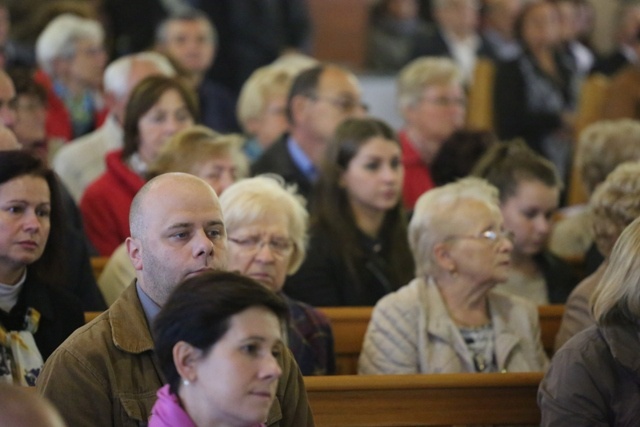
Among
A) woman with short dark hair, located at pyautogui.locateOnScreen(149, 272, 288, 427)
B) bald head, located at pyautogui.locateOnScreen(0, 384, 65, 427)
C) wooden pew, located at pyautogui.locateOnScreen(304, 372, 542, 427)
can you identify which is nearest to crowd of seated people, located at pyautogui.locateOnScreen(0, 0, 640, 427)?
woman with short dark hair, located at pyautogui.locateOnScreen(149, 272, 288, 427)

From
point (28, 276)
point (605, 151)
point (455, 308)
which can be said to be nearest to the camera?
point (28, 276)

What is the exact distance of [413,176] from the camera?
672cm

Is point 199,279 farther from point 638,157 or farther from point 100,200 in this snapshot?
point 638,157

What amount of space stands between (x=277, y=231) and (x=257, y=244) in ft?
0.29

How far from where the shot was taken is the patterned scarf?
371 centimetres

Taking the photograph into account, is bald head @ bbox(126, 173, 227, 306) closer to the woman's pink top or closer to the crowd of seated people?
the crowd of seated people

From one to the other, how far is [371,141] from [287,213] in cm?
115

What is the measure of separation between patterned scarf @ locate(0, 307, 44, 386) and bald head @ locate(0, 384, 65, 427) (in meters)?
1.54

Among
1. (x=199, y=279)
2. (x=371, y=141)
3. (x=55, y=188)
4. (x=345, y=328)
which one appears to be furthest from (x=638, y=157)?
(x=199, y=279)

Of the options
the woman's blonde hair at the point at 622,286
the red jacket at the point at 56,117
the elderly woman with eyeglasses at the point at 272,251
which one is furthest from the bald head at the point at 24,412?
the red jacket at the point at 56,117

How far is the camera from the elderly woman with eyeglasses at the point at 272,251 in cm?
433

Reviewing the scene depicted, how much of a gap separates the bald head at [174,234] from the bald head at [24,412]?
1118 millimetres

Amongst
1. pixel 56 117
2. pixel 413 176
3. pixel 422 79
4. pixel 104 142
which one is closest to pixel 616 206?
pixel 413 176

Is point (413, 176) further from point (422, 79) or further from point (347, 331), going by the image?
point (347, 331)
